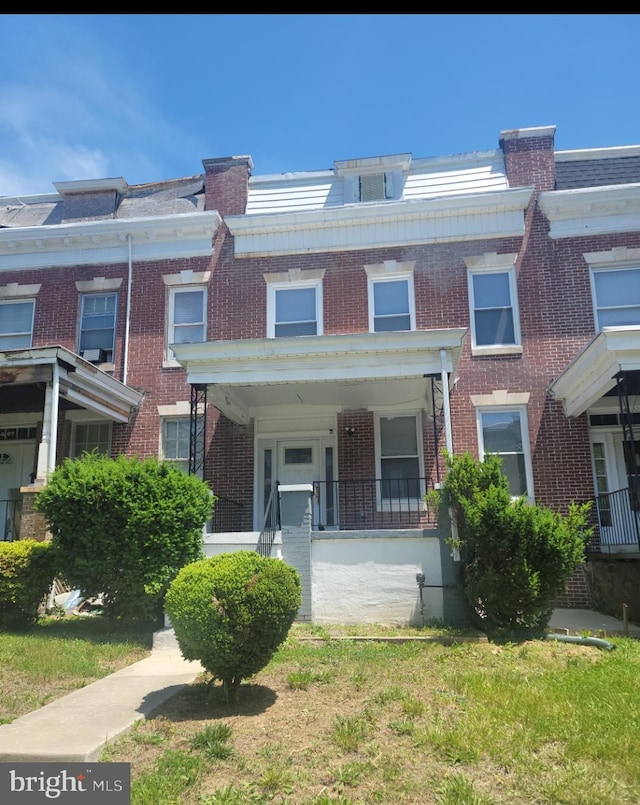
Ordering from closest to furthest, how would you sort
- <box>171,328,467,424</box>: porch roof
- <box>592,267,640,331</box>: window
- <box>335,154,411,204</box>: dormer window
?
<box>171,328,467,424</box>: porch roof → <box>592,267,640,331</box>: window → <box>335,154,411,204</box>: dormer window

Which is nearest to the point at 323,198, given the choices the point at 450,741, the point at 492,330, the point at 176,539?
the point at 492,330

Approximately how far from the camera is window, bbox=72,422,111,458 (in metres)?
14.4

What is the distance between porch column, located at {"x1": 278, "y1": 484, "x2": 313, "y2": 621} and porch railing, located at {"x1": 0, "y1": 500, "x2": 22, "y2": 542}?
656cm

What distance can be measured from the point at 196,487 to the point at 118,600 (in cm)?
185

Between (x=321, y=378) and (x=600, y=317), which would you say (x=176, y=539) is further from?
(x=600, y=317)

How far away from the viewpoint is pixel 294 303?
566 inches

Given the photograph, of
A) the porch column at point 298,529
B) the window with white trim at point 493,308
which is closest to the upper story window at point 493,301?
the window with white trim at point 493,308

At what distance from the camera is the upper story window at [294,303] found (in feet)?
46.5

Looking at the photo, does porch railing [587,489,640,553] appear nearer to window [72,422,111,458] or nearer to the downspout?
the downspout

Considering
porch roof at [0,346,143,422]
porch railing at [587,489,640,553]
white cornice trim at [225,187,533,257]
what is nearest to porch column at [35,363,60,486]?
porch roof at [0,346,143,422]

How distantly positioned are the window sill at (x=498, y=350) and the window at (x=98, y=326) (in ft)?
25.7

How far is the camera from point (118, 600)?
9.21m
